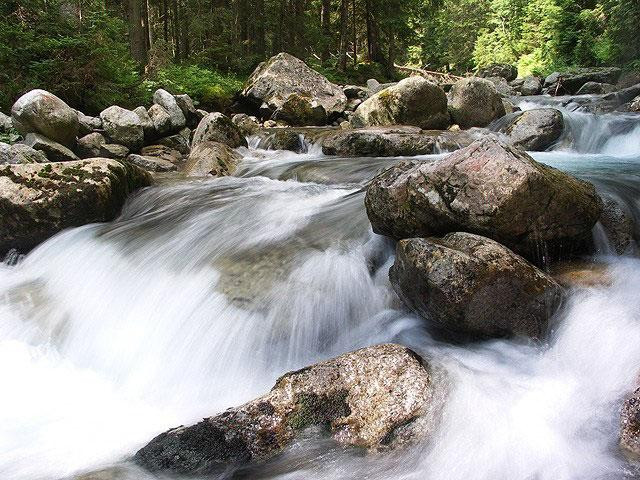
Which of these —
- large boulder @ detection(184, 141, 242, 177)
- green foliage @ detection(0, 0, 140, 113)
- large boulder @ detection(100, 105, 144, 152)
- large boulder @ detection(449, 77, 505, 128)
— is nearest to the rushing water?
large boulder @ detection(184, 141, 242, 177)

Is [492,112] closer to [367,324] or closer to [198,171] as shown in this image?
[198,171]

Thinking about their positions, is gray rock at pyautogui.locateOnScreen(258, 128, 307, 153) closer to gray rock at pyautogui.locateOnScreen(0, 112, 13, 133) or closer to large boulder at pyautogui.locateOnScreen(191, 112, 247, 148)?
large boulder at pyautogui.locateOnScreen(191, 112, 247, 148)

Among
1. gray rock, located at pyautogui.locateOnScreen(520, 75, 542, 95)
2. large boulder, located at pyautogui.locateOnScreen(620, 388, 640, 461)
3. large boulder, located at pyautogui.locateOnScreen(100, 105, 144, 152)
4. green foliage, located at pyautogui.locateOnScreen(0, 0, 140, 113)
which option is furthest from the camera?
gray rock, located at pyautogui.locateOnScreen(520, 75, 542, 95)

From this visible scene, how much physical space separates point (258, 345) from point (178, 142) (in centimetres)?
898

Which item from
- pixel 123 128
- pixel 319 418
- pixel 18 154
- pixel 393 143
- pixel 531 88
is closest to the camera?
pixel 319 418

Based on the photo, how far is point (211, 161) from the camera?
990 cm

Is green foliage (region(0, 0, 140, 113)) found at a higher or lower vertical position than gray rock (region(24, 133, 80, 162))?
higher

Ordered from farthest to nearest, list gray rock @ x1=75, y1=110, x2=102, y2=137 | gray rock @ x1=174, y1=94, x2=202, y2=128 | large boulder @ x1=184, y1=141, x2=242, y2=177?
1. gray rock @ x1=174, y1=94, x2=202, y2=128
2. gray rock @ x1=75, y1=110, x2=102, y2=137
3. large boulder @ x1=184, y1=141, x2=242, y2=177

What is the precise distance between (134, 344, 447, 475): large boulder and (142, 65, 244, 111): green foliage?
1392 cm

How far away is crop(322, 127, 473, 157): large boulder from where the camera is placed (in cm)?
1034

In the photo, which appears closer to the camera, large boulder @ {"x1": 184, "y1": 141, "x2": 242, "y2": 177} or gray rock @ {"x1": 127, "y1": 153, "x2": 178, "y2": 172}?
large boulder @ {"x1": 184, "y1": 141, "x2": 242, "y2": 177}

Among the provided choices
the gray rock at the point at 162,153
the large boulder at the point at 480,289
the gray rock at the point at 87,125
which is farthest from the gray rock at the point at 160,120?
the large boulder at the point at 480,289

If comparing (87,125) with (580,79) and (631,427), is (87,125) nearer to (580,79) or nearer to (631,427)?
(631,427)

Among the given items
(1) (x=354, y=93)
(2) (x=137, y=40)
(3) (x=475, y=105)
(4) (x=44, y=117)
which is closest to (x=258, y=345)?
(4) (x=44, y=117)
